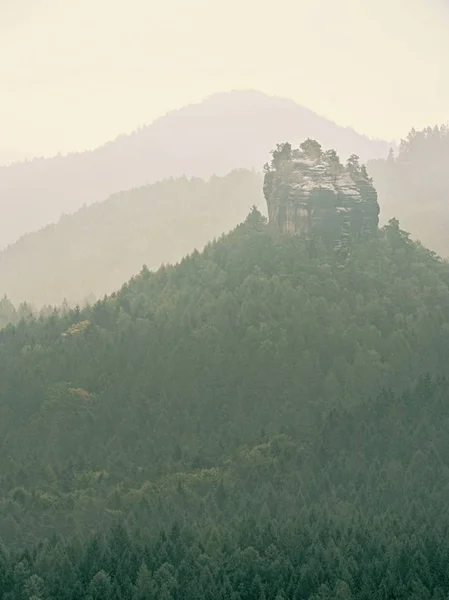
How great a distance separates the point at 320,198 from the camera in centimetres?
18025

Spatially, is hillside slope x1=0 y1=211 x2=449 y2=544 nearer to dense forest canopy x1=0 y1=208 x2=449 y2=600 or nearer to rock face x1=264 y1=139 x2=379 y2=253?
dense forest canopy x1=0 y1=208 x2=449 y2=600

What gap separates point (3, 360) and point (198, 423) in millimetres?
37389

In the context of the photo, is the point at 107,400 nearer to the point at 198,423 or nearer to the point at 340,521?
the point at 198,423

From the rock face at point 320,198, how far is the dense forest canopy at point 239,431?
3424mm

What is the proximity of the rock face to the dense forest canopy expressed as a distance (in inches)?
135

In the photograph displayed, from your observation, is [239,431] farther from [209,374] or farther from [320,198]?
[320,198]

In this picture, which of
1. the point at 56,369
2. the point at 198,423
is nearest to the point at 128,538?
the point at 198,423

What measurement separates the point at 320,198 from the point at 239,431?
166ft

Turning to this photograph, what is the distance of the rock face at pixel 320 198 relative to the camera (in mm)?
179500

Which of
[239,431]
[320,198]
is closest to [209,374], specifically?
[239,431]

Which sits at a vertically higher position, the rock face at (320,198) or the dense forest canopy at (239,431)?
the rock face at (320,198)

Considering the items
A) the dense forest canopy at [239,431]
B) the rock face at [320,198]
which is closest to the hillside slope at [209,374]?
the dense forest canopy at [239,431]

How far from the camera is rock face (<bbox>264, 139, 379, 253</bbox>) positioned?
179500 millimetres

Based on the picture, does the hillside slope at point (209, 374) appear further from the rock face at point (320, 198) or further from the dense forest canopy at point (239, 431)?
the rock face at point (320, 198)
